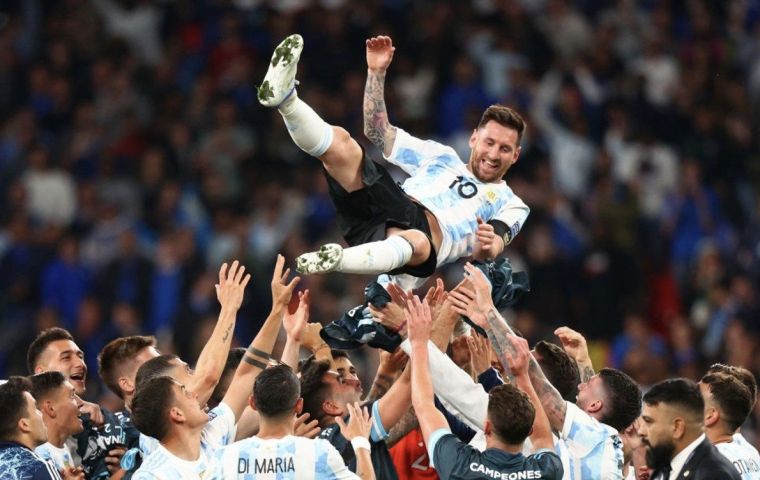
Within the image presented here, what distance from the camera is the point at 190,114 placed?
619 inches

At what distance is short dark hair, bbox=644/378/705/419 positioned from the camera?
6812 millimetres

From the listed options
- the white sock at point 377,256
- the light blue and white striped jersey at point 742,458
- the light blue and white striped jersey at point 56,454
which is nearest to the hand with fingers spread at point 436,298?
the white sock at point 377,256

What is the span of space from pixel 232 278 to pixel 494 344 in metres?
1.47

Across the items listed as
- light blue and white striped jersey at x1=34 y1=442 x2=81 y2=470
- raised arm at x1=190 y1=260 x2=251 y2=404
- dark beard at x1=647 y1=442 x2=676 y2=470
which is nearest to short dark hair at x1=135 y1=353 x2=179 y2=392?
raised arm at x1=190 y1=260 x2=251 y2=404

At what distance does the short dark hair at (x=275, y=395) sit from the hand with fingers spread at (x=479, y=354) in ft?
4.49

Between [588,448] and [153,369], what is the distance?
217 cm

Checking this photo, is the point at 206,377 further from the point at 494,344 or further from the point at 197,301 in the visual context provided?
the point at 197,301

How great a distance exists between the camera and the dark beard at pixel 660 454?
6.84m

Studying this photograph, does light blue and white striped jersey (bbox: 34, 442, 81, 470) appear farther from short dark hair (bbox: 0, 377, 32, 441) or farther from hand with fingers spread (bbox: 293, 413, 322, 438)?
hand with fingers spread (bbox: 293, 413, 322, 438)

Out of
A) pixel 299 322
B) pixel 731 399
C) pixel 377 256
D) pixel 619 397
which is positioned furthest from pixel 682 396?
pixel 299 322

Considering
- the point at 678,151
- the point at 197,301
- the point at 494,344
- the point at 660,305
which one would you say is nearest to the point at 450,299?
the point at 494,344

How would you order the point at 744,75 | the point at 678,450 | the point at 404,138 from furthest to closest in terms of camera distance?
1. the point at 744,75
2. the point at 404,138
3. the point at 678,450

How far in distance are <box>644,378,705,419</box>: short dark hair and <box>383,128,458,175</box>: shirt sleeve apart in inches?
77.0

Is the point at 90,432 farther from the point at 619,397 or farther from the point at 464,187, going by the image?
the point at 619,397
